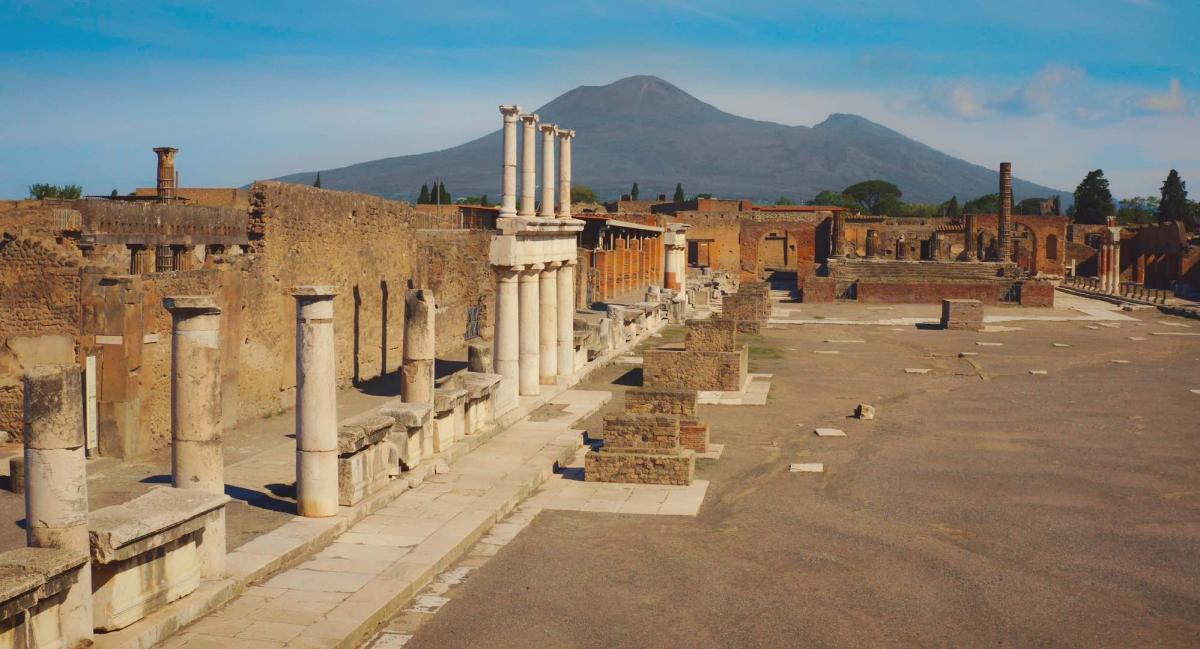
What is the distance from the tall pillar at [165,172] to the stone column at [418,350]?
2061cm

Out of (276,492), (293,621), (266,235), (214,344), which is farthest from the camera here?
(266,235)

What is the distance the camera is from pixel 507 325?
19.2m

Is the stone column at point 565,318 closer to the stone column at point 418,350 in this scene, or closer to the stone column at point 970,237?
the stone column at point 418,350

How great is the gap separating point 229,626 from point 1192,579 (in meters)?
8.23

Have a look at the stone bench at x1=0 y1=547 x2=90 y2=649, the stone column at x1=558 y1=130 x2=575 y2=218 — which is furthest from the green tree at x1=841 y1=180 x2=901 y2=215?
the stone bench at x1=0 y1=547 x2=90 y2=649

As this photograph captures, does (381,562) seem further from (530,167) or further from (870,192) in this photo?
(870,192)

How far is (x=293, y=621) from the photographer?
8930 mm

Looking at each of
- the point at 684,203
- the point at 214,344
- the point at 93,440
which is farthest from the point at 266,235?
the point at 684,203

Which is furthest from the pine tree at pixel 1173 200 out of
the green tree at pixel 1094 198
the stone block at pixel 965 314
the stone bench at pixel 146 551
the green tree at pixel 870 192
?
the stone bench at pixel 146 551

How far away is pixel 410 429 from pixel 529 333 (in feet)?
20.9

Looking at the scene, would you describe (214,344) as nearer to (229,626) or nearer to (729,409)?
(229,626)

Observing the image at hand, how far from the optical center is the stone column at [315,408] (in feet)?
38.2

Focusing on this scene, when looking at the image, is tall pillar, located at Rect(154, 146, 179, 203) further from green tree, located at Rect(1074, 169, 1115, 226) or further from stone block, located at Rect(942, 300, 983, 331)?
green tree, located at Rect(1074, 169, 1115, 226)

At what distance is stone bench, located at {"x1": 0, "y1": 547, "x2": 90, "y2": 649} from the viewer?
712 cm
